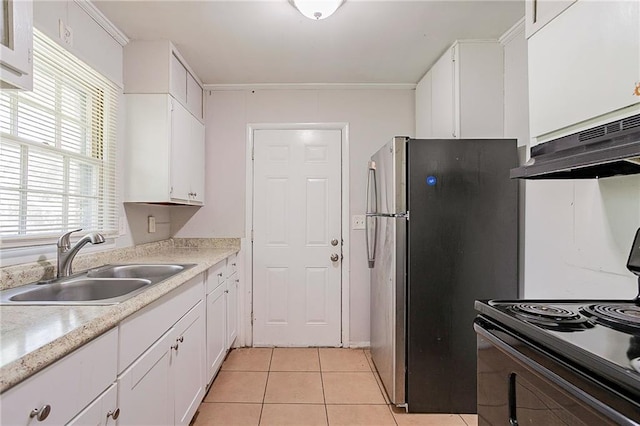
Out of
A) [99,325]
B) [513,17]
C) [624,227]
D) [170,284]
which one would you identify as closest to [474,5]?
[513,17]

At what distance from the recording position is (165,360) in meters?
1.44

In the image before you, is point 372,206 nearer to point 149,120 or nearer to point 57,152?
point 149,120

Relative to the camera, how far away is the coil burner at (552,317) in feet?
2.97

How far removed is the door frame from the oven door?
1937 millimetres

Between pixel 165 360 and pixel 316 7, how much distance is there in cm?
191

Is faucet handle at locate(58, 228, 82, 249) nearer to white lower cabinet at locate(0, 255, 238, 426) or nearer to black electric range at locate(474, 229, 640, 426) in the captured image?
white lower cabinet at locate(0, 255, 238, 426)

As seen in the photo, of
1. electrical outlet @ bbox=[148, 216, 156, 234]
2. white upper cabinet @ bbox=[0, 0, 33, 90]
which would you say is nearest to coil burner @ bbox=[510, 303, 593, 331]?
white upper cabinet @ bbox=[0, 0, 33, 90]

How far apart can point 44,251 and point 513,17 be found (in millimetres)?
2894

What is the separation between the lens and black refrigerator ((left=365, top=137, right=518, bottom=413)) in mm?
2010

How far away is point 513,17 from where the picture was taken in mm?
2006

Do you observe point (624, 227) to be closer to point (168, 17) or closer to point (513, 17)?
point (513, 17)

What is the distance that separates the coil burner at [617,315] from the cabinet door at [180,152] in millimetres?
2331

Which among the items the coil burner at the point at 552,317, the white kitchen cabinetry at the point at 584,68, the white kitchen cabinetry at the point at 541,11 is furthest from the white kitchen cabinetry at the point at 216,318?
the white kitchen cabinetry at the point at 541,11

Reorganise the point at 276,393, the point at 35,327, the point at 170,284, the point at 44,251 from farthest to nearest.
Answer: the point at 276,393
the point at 44,251
the point at 170,284
the point at 35,327
